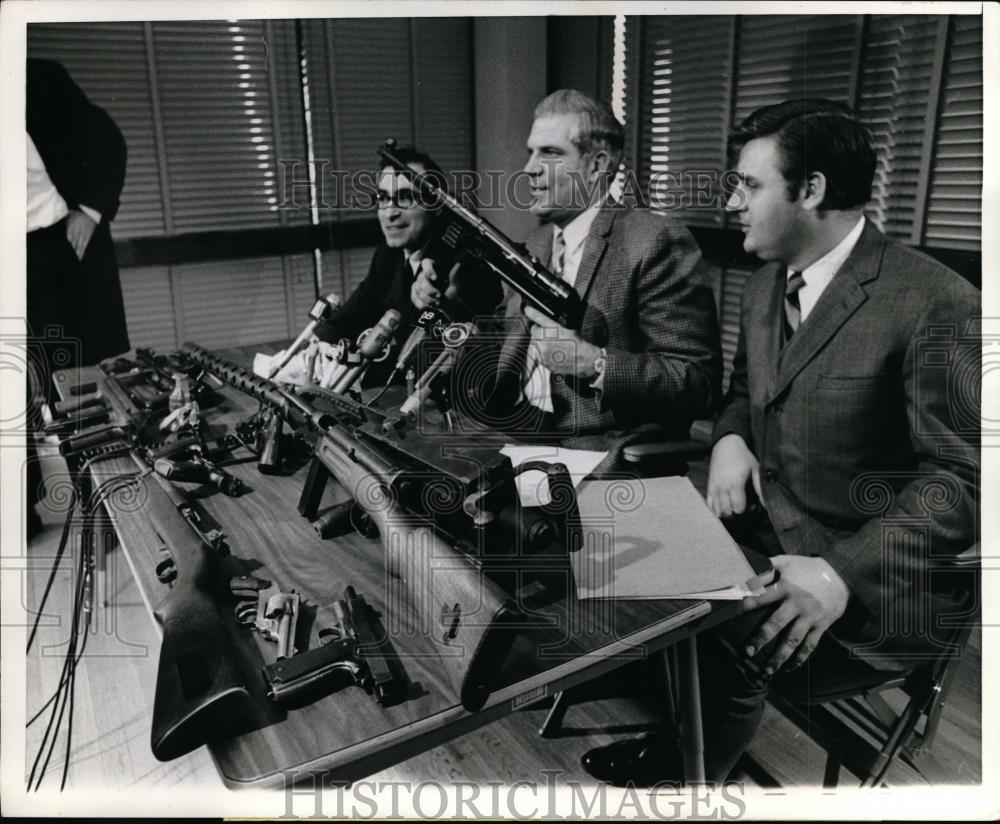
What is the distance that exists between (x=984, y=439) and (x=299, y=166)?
62.2 inches

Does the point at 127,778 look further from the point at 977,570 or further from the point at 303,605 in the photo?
the point at 977,570

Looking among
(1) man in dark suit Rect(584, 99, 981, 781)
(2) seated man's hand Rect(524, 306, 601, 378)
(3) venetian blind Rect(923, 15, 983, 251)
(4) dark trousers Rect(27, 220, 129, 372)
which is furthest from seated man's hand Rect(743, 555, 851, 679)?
(4) dark trousers Rect(27, 220, 129, 372)

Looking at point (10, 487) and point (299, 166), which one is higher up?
point (299, 166)

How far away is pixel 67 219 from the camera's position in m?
1.75

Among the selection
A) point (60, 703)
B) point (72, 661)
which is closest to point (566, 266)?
point (72, 661)

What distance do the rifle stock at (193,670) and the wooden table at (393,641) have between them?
4 cm

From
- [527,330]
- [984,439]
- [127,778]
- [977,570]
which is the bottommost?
A: [127,778]

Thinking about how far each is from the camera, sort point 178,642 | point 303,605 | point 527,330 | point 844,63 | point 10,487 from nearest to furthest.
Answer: point 178,642 < point 303,605 < point 844,63 < point 10,487 < point 527,330

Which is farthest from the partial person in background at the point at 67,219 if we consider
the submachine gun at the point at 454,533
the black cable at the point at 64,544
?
the submachine gun at the point at 454,533

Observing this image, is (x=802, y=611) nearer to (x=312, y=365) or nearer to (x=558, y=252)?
(x=558, y=252)

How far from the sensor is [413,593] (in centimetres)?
107

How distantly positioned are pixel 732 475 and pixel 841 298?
16.8 inches

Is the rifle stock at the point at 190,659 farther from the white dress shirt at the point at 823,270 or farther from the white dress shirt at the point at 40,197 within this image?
the white dress shirt at the point at 823,270

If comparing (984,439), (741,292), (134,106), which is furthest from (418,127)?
(984,439)
